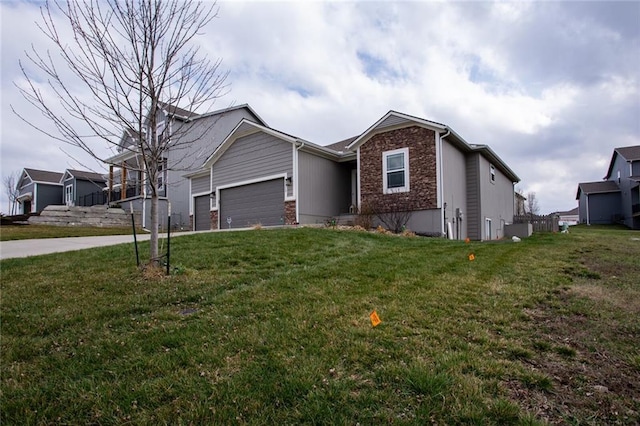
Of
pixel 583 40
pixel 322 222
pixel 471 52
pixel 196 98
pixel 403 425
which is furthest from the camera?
pixel 322 222

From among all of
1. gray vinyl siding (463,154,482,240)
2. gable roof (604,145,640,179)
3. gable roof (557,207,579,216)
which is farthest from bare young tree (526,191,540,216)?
gray vinyl siding (463,154,482,240)

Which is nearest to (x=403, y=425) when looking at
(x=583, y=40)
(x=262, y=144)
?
(x=583, y=40)

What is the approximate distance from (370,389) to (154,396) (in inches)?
56.2

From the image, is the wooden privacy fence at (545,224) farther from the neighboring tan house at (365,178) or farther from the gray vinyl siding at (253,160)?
the gray vinyl siding at (253,160)

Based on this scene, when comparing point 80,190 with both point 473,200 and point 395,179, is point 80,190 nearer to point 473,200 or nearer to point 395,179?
point 395,179

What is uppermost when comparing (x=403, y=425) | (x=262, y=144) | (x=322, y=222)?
(x=262, y=144)

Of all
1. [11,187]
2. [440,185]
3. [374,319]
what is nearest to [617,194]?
[440,185]

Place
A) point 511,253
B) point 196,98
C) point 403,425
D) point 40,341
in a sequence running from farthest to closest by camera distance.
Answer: point 511,253 → point 196,98 → point 40,341 → point 403,425

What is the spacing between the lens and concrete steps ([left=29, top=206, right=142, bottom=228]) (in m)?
19.0

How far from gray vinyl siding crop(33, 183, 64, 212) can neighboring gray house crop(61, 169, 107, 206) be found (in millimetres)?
1865

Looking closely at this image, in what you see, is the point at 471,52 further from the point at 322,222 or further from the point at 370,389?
the point at 370,389

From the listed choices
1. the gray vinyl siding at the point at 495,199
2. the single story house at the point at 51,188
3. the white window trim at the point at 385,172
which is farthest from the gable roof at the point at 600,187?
the single story house at the point at 51,188

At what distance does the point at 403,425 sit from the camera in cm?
198

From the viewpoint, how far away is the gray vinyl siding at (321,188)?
13.8 m
